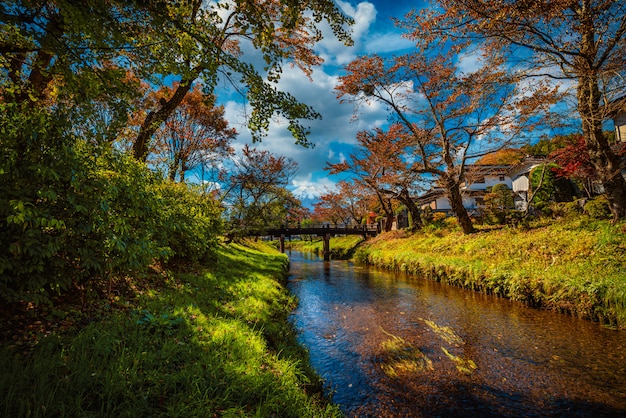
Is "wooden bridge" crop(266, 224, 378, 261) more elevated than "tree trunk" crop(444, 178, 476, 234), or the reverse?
"tree trunk" crop(444, 178, 476, 234)

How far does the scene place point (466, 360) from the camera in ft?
18.4

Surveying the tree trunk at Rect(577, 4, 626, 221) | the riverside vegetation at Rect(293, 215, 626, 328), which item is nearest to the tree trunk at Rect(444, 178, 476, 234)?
A: the riverside vegetation at Rect(293, 215, 626, 328)

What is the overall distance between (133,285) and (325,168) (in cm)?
2138

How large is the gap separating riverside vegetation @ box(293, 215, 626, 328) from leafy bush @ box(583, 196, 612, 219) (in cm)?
63

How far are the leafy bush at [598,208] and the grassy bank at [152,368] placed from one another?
46.7ft

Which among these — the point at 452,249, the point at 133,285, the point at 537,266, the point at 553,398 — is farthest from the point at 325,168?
the point at 553,398

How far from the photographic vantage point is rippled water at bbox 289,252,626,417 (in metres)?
4.21

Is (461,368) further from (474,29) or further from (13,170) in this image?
(474,29)

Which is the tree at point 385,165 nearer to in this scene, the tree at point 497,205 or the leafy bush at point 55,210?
the tree at point 497,205

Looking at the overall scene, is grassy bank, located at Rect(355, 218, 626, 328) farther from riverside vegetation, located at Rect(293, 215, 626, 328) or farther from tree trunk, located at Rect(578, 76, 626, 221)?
tree trunk, located at Rect(578, 76, 626, 221)

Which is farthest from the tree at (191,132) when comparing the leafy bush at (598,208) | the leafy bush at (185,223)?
the leafy bush at (598,208)

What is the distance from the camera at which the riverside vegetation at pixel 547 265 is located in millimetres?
7164

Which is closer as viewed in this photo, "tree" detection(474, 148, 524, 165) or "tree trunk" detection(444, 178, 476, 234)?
"tree" detection(474, 148, 524, 165)

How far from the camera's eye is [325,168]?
26094mm
